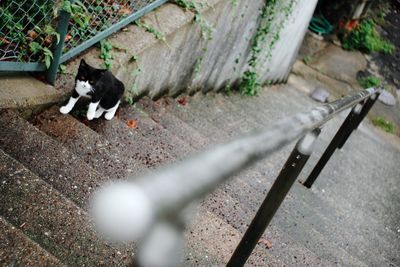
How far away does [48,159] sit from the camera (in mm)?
2389

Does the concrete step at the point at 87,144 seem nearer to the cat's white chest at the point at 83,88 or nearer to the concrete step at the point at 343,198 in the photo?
the cat's white chest at the point at 83,88

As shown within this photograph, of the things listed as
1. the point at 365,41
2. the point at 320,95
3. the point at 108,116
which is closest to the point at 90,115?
the point at 108,116

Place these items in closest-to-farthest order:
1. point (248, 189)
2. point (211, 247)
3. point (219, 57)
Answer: point (211, 247), point (248, 189), point (219, 57)

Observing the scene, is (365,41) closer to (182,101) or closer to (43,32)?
(182,101)

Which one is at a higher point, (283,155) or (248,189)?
(248,189)

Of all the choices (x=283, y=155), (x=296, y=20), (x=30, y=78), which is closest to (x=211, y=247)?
(x=30, y=78)

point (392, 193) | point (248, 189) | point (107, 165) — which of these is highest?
point (107, 165)

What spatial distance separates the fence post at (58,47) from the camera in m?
2.73

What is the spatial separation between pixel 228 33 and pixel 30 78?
286 cm

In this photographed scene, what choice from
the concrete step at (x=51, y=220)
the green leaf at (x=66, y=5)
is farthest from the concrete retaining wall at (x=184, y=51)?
the concrete step at (x=51, y=220)

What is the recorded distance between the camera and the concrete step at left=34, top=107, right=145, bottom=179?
8.86 feet

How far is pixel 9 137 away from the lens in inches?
95.0

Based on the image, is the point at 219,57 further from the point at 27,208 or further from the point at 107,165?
the point at 27,208

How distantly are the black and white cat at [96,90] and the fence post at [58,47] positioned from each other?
7.7 inches
